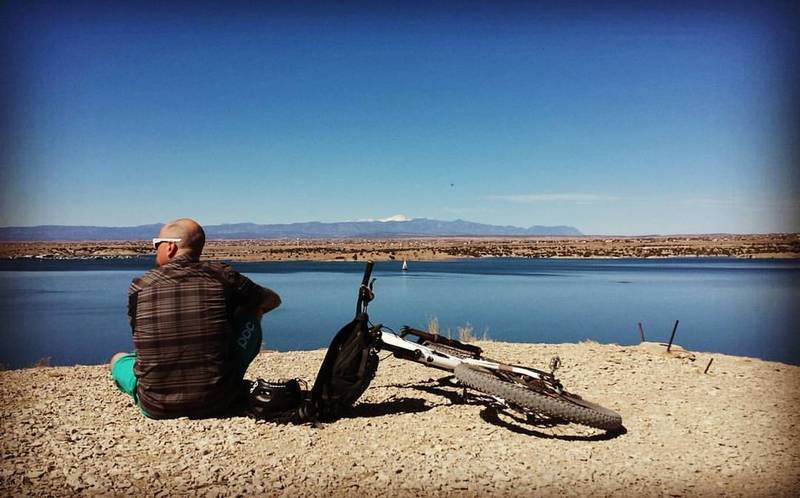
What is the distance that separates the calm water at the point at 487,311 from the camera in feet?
55.9

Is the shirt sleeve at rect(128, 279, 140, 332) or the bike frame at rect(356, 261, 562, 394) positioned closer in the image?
the shirt sleeve at rect(128, 279, 140, 332)

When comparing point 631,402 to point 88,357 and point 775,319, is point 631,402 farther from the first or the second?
point 775,319

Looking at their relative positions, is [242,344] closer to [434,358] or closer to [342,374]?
[342,374]

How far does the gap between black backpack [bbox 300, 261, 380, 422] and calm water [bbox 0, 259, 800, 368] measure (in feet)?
23.8

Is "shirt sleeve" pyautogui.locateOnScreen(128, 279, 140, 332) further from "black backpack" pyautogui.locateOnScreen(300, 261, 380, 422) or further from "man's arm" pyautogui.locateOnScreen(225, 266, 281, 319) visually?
"black backpack" pyautogui.locateOnScreen(300, 261, 380, 422)

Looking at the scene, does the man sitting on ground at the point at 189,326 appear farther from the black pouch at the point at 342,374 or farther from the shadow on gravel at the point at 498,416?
the shadow on gravel at the point at 498,416

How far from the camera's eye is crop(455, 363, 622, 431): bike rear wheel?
5180 mm

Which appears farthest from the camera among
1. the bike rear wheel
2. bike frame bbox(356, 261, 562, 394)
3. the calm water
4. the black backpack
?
the calm water

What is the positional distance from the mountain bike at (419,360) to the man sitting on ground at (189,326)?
712 mm

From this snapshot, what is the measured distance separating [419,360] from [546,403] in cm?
136

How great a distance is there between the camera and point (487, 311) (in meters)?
24.1

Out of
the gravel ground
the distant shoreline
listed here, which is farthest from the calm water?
the distant shoreline

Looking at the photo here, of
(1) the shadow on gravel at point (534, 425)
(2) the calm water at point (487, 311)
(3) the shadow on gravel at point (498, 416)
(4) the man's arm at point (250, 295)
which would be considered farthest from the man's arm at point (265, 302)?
(2) the calm water at point (487, 311)

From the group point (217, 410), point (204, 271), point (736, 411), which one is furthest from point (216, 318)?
point (736, 411)
